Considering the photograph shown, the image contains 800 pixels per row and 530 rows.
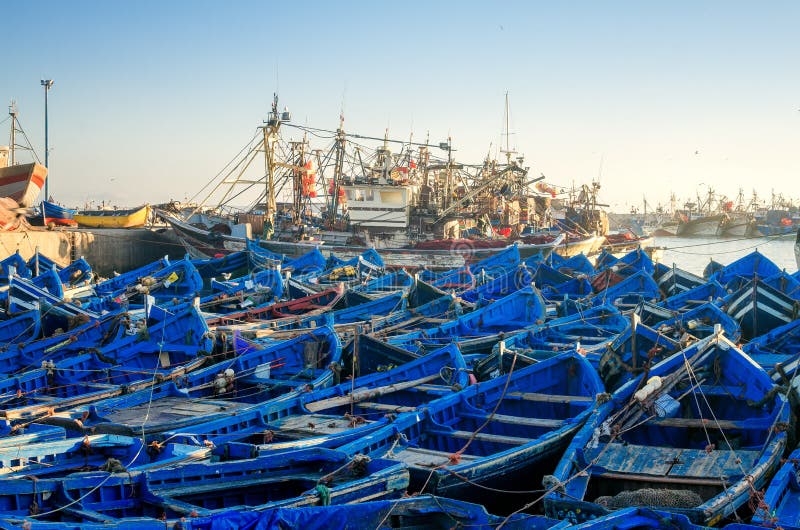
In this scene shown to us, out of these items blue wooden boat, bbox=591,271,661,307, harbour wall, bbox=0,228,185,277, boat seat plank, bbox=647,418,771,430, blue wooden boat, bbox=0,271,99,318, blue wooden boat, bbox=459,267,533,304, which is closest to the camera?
boat seat plank, bbox=647,418,771,430

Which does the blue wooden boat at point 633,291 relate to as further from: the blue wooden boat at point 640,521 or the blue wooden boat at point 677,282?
the blue wooden boat at point 640,521

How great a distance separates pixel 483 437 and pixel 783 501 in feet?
11.7

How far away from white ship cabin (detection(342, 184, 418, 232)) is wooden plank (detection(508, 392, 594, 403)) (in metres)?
27.4

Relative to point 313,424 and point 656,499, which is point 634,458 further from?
point 313,424

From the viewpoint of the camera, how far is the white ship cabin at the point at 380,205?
Answer: 3838 centimetres

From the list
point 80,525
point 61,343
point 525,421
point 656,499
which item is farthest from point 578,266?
point 80,525

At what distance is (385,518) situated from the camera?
7.07 meters

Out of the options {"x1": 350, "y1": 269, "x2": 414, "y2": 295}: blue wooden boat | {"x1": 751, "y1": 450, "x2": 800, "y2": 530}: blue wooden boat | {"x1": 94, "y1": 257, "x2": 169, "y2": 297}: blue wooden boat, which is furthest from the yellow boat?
{"x1": 751, "y1": 450, "x2": 800, "y2": 530}: blue wooden boat

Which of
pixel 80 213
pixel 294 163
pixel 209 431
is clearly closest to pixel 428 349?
pixel 209 431

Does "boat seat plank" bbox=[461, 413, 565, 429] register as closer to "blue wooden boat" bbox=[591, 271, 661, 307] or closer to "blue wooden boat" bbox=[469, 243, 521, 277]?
"blue wooden boat" bbox=[591, 271, 661, 307]

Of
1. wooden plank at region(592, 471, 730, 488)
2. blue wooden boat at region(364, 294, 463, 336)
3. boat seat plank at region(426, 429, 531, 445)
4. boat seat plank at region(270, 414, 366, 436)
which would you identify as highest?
blue wooden boat at region(364, 294, 463, 336)

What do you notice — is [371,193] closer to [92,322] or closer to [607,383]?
[92,322]

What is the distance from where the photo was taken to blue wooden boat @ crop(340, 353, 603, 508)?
346 inches

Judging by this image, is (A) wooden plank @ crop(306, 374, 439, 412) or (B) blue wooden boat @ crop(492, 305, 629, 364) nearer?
(A) wooden plank @ crop(306, 374, 439, 412)
